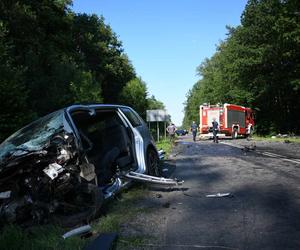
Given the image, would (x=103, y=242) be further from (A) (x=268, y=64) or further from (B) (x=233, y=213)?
(A) (x=268, y=64)

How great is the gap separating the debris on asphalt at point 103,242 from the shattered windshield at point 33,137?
1.75 metres

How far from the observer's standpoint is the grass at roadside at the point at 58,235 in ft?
17.6

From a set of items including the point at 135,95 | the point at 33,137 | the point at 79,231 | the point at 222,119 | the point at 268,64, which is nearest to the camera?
the point at 79,231

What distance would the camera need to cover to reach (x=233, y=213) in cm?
704

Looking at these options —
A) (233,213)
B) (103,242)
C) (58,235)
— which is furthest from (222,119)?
(103,242)

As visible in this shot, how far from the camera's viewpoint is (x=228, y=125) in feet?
136

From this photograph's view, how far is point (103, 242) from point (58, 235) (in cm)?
82

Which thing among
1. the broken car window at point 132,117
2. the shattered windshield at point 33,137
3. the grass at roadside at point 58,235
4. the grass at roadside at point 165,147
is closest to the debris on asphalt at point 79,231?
the grass at roadside at point 58,235

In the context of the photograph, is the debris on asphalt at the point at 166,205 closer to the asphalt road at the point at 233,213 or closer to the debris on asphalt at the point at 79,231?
the asphalt road at the point at 233,213

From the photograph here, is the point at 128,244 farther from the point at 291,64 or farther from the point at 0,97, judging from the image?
the point at 291,64

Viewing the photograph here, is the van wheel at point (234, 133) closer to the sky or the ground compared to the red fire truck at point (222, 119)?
closer to the ground

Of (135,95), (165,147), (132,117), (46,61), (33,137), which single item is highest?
(46,61)

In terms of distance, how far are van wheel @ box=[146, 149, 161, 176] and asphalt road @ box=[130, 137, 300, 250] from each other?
0.73 meters

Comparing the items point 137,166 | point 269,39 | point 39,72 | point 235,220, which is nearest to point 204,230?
point 235,220
